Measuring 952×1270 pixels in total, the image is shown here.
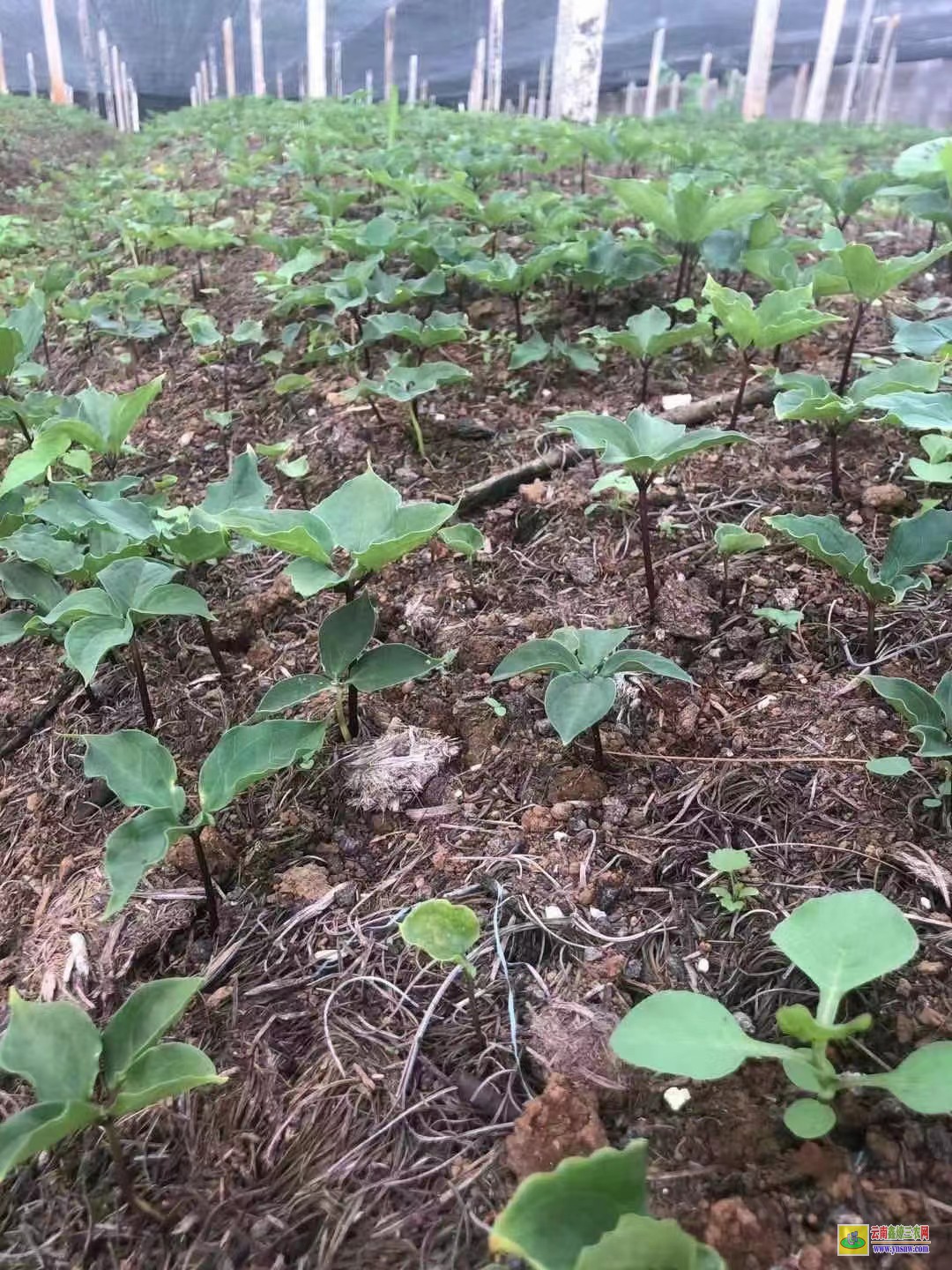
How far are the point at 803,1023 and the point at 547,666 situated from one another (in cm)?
64

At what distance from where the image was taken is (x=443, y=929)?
3.51 ft

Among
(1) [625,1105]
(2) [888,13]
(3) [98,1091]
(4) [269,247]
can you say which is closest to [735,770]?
(1) [625,1105]

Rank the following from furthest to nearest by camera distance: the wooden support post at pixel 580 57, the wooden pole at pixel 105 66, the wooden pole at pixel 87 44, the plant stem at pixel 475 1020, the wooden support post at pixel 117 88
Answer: the wooden support post at pixel 117 88 < the wooden pole at pixel 105 66 < the wooden pole at pixel 87 44 < the wooden support post at pixel 580 57 < the plant stem at pixel 475 1020

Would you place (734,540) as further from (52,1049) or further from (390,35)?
(390,35)

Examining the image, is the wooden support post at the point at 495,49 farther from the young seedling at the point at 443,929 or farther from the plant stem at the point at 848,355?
the young seedling at the point at 443,929

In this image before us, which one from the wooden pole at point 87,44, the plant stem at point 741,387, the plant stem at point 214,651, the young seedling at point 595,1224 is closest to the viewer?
the young seedling at point 595,1224

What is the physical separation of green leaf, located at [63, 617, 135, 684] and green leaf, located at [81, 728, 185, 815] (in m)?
0.20

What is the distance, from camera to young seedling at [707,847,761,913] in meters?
1.20

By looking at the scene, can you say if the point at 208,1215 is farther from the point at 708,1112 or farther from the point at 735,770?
the point at 735,770

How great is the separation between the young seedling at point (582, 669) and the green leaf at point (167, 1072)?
2.12 feet

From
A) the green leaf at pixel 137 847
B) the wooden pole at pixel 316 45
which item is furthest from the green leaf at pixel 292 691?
the wooden pole at pixel 316 45

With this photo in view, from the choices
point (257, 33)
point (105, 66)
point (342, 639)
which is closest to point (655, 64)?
point (257, 33)

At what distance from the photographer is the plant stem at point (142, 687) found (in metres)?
1.60

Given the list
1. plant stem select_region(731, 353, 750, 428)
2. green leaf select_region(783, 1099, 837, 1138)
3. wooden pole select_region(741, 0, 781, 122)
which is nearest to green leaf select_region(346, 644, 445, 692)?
green leaf select_region(783, 1099, 837, 1138)
